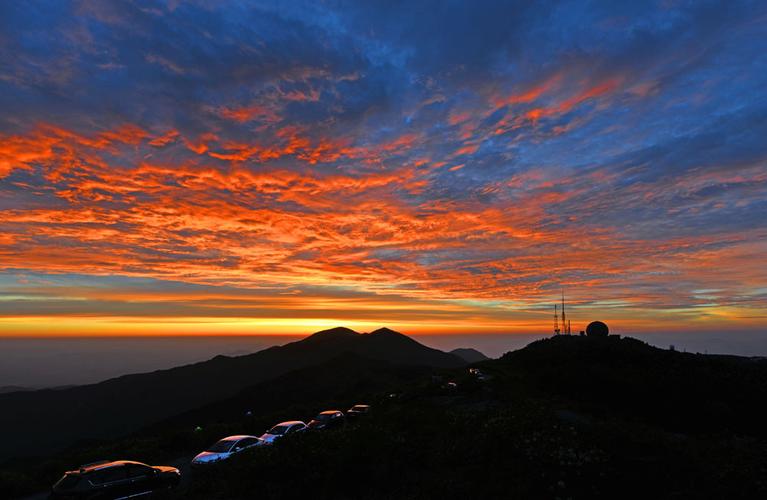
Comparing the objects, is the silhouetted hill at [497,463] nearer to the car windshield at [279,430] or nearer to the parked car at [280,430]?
the parked car at [280,430]

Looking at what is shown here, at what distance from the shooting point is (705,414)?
32094mm

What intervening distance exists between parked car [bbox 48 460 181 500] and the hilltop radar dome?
193ft

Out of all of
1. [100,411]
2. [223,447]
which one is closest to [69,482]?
[223,447]

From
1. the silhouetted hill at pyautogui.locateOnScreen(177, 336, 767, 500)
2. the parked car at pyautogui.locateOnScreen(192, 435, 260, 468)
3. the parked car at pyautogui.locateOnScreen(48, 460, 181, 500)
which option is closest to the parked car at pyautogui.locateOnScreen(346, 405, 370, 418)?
the silhouetted hill at pyautogui.locateOnScreen(177, 336, 767, 500)

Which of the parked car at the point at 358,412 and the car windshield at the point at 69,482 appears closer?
the car windshield at the point at 69,482

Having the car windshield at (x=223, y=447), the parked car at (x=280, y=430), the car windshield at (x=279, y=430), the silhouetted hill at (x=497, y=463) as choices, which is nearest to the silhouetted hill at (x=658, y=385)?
the silhouetted hill at (x=497, y=463)

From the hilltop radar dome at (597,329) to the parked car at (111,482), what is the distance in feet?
193

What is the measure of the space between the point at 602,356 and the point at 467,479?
42.3 meters

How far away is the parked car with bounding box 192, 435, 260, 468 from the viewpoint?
60.5 ft

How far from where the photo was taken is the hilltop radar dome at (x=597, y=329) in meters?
61.5

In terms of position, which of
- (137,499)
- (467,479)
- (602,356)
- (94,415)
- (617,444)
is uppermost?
(602,356)

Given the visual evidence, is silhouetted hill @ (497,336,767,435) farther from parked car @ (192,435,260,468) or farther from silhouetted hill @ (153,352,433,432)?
silhouetted hill @ (153,352,433,432)

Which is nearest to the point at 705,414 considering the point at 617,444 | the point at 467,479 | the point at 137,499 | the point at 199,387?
the point at 617,444

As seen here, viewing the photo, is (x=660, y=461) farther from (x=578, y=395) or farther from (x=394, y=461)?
(x=578, y=395)
